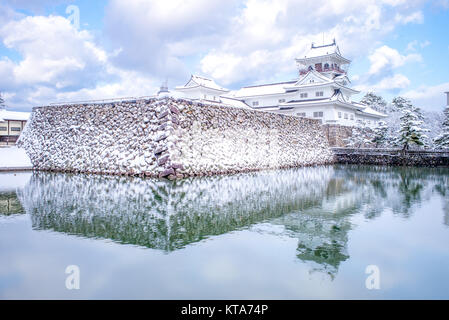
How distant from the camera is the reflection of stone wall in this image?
545cm

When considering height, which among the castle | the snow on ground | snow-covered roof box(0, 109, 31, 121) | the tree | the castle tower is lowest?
the snow on ground

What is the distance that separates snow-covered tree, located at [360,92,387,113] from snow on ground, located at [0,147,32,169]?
129 ft

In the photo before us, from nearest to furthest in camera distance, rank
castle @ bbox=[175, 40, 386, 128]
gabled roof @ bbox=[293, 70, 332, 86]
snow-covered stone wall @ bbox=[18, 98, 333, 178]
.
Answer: snow-covered stone wall @ bbox=[18, 98, 333, 178] → castle @ bbox=[175, 40, 386, 128] → gabled roof @ bbox=[293, 70, 332, 86]

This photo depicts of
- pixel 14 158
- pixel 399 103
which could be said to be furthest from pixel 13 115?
pixel 399 103

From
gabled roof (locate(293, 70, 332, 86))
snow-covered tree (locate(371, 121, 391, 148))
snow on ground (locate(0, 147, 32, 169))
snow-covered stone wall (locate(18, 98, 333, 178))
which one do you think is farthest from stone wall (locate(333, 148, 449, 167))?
snow on ground (locate(0, 147, 32, 169))

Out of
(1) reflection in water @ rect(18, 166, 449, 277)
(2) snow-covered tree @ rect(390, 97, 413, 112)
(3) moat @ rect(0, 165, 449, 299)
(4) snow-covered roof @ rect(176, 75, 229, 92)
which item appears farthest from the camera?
(2) snow-covered tree @ rect(390, 97, 413, 112)

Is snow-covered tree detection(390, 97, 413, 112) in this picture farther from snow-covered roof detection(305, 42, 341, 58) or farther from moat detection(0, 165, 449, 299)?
moat detection(0, 165, 449, 299)

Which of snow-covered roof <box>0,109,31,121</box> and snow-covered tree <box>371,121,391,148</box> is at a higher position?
snow-covered roof <box>0,109,31,121</box>

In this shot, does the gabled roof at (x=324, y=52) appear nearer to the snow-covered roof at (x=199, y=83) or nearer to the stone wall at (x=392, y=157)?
the snow-covered roof at (x=199, y=83)

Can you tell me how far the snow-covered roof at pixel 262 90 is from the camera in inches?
1406

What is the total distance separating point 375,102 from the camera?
45.4 meters

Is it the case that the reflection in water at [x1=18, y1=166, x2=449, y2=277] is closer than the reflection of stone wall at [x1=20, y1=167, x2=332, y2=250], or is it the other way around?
the reflection in water at [x1=18, y1=166, x2=449, y2=277]

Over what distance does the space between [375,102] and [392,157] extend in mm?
25537

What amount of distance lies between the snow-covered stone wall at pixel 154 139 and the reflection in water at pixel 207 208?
1.94m
